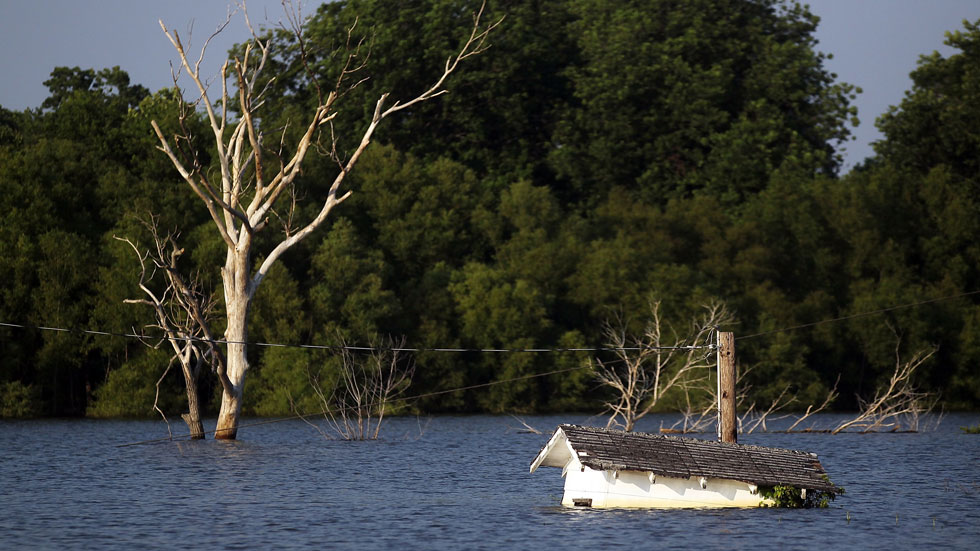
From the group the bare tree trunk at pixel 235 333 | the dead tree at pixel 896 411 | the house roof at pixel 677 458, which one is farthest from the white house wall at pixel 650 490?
the dead tree at pixel 896 411

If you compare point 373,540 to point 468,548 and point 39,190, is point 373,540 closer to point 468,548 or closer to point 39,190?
point 468,548

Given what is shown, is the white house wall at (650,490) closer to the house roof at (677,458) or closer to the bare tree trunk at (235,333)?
the house roof at (677,458)

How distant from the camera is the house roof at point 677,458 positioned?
2573 cm

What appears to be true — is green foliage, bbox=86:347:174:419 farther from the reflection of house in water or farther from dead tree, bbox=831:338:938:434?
the reflection of house in water

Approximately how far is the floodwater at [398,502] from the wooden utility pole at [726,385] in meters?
2.46

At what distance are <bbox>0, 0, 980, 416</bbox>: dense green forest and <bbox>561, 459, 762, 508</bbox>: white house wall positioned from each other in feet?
130

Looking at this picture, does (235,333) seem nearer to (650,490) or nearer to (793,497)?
(650,490)

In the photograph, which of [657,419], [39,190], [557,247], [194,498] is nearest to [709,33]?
[557,247]

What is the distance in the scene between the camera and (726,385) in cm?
2912

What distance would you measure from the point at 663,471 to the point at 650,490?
91 centimetres

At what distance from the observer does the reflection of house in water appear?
25922mm

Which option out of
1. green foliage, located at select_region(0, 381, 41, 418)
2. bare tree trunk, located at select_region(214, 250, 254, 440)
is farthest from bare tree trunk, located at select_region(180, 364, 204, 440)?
green foliage, located at select_region(0, 381, 41, 418)

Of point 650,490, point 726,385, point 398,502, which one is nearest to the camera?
point 650,490

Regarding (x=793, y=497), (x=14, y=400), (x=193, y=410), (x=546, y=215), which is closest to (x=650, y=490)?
(x=793, y=497)
